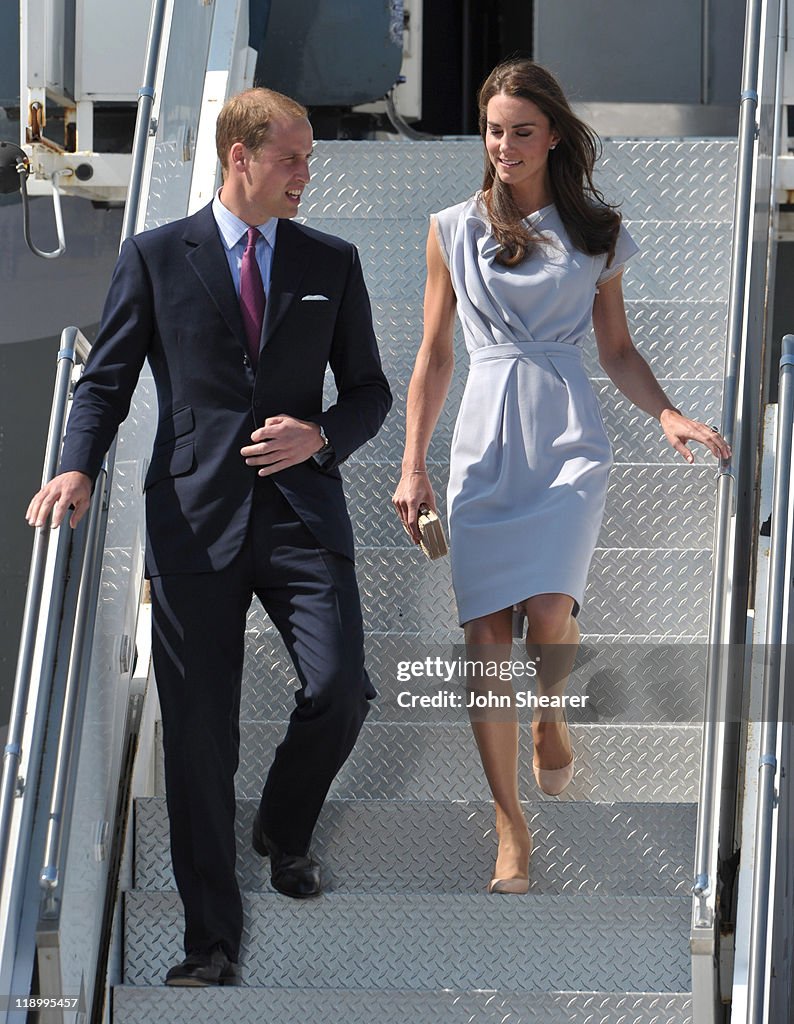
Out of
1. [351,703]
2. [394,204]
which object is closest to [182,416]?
[351,703]

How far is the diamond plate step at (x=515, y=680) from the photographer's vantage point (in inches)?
162

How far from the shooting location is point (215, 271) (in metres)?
3.50

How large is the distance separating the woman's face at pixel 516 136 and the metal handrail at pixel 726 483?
608 millimetres

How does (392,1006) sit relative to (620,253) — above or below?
below

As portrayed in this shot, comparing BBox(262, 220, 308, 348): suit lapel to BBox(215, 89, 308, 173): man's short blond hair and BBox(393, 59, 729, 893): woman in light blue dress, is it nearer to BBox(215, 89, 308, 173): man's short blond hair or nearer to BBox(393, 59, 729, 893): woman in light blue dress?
BBox(215, 89, 308, 173): man's short blond hair

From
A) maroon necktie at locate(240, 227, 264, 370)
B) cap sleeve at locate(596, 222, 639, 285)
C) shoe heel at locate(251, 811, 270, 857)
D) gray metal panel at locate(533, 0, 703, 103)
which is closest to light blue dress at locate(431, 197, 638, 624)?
cap sleeve at locate(596, 222, 639, 285)

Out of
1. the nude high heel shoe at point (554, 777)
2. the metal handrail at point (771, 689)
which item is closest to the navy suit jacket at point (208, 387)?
the nude high heel shoe at point (554, 777)

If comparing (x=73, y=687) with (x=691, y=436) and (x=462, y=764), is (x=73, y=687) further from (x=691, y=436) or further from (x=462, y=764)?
(x=691, y=436)

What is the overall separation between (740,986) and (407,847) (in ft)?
2.90

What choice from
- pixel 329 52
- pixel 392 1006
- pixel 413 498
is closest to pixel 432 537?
pixel 413 498

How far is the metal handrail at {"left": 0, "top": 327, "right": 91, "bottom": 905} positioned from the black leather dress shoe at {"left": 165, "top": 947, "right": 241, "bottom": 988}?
17.2 inches

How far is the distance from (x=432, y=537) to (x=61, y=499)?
786 mm

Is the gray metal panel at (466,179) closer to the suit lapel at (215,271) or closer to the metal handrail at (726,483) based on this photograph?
the metal handrail at (726,483)

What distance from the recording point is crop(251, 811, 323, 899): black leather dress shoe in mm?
3469
